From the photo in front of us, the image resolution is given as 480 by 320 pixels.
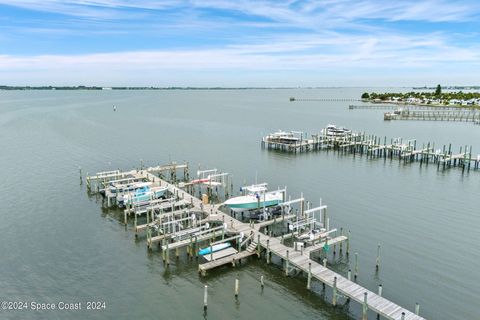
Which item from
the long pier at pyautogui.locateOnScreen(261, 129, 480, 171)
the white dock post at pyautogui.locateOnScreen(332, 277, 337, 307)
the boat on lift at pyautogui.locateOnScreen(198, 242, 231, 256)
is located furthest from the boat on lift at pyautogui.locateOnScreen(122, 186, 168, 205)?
the long pier at pyautogui.locateOnScreen(261, 129, 480, 171)

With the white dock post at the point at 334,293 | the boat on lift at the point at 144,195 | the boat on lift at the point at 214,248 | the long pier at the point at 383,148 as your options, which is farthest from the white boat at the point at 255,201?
the long pier at the point at 383,148

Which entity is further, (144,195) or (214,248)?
(144,195)

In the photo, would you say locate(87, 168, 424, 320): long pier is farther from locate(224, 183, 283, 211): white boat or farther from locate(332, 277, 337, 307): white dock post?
locate(224, 183, 283, 211): white boat

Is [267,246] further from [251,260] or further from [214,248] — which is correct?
[214,248]

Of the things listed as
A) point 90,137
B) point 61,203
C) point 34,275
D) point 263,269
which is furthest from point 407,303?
point 90,137

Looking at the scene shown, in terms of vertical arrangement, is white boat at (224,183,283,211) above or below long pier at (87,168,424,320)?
above

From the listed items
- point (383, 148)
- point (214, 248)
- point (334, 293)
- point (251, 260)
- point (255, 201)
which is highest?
point (383, 148)

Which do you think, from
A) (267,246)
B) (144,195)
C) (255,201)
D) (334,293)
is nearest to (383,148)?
(255,201)

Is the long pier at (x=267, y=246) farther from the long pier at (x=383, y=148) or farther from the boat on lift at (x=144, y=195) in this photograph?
the long pier at (x=383, y=148)
